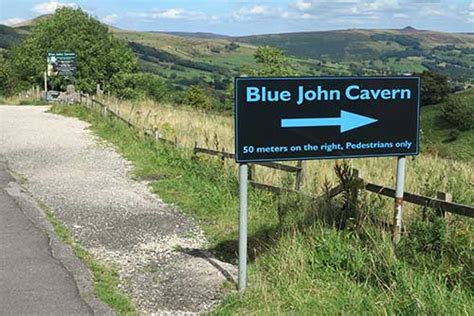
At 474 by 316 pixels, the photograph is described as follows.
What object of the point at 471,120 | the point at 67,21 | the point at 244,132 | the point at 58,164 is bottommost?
the point at 471,120

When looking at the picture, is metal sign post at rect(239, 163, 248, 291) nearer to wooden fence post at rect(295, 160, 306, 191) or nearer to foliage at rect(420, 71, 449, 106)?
wooden fence post at rect(295, 160, 306, 191)

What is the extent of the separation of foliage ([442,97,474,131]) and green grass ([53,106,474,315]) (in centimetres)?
4599

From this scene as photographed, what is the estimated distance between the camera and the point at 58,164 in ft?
40.0

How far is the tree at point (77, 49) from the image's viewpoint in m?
46.4

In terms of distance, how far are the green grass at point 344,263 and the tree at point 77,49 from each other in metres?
41.1

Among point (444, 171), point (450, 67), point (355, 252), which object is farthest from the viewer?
point (450, 67)

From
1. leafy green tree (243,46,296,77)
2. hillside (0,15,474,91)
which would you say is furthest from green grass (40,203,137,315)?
hillside (0,15,474,91)

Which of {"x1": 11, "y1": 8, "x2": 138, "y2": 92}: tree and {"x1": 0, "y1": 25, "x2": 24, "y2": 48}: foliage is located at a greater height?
{"x1": 0, "y1": 25, "x2": 24, "y2": 48}: foliage

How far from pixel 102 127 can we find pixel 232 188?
10.4 metres

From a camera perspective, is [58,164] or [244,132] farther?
[58,164]

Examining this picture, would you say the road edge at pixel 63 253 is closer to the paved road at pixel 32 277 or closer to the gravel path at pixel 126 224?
the paved road at pixel 32 277

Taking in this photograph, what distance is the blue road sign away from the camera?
15.9 feet

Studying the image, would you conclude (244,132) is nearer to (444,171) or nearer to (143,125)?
(444,171)

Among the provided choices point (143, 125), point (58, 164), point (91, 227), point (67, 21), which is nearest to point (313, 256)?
point (91, 227)
